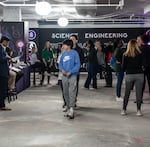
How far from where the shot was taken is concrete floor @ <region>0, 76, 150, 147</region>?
5.92 metres

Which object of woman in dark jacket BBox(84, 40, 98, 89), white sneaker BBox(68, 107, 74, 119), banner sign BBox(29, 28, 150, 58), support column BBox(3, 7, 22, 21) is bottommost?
white sneaker BBox(68, 107, 74, 119)

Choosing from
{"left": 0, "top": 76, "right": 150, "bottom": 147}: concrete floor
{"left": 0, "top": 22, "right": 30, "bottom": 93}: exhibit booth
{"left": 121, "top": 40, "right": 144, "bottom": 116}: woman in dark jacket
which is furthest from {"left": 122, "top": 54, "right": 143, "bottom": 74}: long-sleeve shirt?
{"left": 0, "top": 22, "right": 30, "bottom": 93}: exhibit booth

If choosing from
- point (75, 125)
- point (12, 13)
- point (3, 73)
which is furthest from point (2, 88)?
point (12, 13)

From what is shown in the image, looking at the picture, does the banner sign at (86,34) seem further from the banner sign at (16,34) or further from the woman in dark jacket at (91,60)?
the woman in dark jacket at (91,60)

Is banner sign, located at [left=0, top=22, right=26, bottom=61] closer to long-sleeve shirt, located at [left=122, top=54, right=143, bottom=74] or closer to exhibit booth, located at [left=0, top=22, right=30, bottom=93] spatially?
exhibit booth, located at [left=0, top=22, right=30, bottom=93]

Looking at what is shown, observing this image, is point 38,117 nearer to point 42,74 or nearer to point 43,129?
point 43,129

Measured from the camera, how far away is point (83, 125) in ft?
23.4

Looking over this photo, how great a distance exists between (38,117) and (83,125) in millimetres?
1211

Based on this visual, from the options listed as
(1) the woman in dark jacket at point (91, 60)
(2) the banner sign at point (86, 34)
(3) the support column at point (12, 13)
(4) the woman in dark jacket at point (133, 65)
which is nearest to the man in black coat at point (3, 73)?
(4) the woman in dark jacket at point (133, 65)

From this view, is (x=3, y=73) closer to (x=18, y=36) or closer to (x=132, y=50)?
(x=132, y=50)

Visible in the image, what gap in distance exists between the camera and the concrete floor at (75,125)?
592 centimetres

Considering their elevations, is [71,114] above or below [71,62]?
below

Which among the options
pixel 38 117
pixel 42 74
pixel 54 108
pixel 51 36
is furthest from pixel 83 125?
pixel 51 36

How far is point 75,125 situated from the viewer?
23.4 ft
